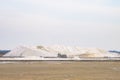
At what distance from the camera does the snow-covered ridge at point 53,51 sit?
7744cm

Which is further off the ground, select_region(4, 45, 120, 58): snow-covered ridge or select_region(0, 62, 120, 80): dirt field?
select_region(4, 45, 120, 58): snow-covered ridge

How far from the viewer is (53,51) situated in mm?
84188

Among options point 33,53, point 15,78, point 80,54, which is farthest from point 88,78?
point 80,54

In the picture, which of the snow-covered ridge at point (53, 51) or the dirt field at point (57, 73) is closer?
the dirt field at point (57, 73)

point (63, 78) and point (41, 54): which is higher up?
point (41, 54)

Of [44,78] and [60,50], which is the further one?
[60,50]

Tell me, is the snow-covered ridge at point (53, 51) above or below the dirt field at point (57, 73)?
above

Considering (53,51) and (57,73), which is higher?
(53,51)

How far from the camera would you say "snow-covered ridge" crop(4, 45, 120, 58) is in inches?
3049

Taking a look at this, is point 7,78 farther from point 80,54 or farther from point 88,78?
point 80,54

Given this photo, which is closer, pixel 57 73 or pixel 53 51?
pixel 57 73

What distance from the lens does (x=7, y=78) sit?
2966 centimetres

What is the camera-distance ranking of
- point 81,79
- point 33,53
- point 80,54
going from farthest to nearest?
point 80,54
point 33,53
point 81,79

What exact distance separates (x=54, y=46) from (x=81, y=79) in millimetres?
62089
